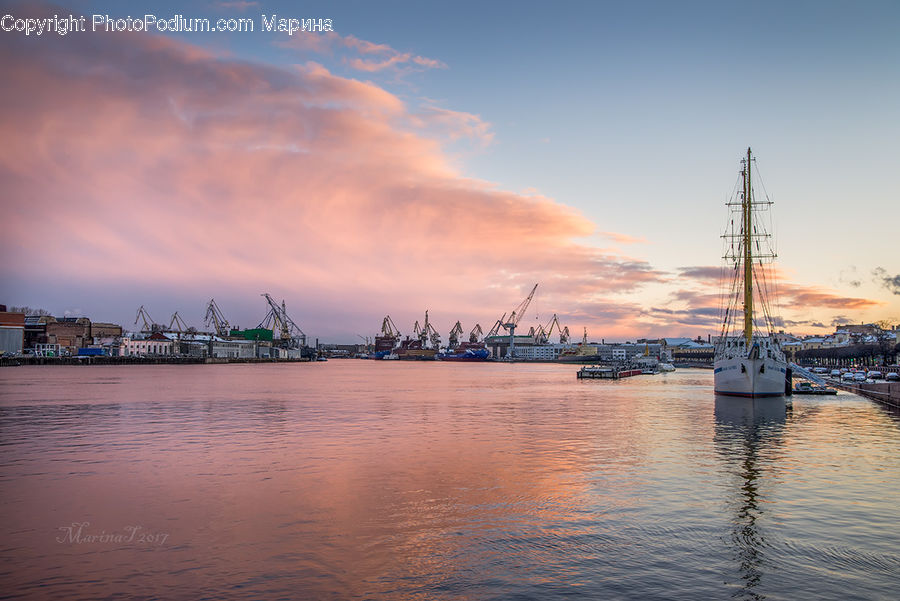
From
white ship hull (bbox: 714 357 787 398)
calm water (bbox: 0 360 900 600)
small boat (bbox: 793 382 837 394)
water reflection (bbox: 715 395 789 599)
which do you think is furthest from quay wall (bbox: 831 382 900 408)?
calm water (bbox: 0 360 900 600)

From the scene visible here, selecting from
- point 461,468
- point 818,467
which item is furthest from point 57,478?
point 818,467

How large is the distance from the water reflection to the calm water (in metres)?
0.11

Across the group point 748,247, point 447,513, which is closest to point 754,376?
point 748,247

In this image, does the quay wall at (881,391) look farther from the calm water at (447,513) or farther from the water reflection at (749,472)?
the calm water at (447,513)

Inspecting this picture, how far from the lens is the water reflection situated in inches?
572

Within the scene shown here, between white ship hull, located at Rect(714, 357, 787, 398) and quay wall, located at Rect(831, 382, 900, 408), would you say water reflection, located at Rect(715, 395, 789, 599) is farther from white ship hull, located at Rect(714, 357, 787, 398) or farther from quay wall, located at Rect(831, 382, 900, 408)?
quay wall, located at Rect(831, 382, 900, 408)

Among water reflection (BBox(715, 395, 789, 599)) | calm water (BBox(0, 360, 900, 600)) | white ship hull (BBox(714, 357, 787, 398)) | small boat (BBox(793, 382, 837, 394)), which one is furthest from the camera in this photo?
small boat (BBox(793, 382, 837, 394))

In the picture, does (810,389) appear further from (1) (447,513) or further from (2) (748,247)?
(1) (447,513)

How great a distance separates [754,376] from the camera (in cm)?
6194

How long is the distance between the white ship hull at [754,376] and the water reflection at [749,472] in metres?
4.92

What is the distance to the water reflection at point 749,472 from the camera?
572 inches

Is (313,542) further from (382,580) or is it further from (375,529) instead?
(382,580)

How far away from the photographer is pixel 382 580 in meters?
13.3

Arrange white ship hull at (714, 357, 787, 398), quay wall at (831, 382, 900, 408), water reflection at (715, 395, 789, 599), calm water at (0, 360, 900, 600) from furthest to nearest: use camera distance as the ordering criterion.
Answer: white ship hull at (714, 357, 787, 398), quay wall at (831, 382, 900, 408), water reflection at (715, 395, 789, 599), calm water at (0, 360, 900, 600)
